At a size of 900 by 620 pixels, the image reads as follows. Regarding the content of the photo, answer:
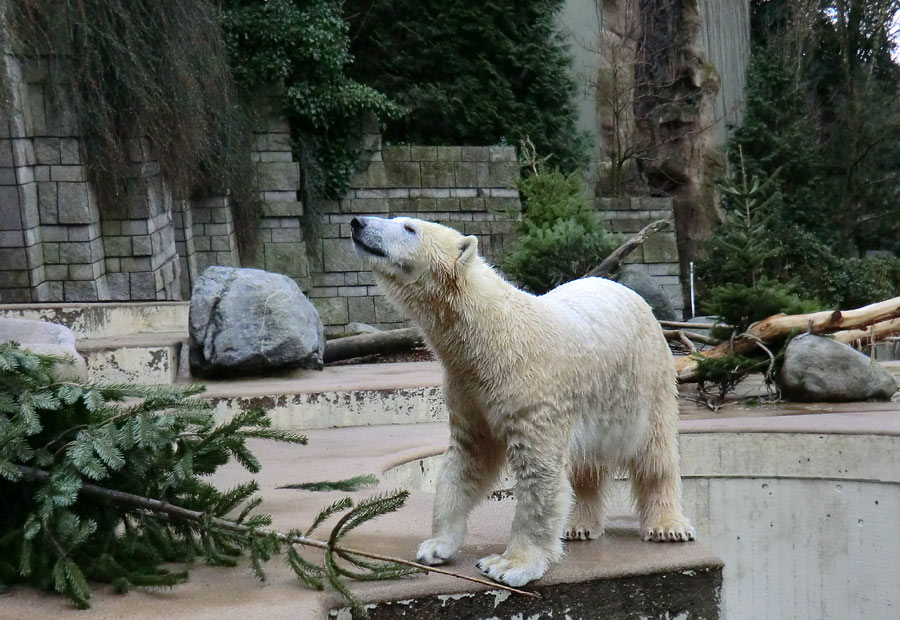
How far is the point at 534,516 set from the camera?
2404mm

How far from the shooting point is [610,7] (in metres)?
15.6

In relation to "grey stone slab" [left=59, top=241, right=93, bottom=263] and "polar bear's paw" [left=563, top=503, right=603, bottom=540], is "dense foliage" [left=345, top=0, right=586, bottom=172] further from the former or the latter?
"polar bear's paw" [left=563, top=503, right=603, bottom=540]

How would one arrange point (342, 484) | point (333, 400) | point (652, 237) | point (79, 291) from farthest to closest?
1. point (652, 237)
2. point (79, 291)
3. point (333, 400)
4. point (342, 484)

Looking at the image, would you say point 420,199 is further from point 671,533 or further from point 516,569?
point 516,569

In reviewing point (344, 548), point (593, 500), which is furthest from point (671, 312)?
point (344, 548)

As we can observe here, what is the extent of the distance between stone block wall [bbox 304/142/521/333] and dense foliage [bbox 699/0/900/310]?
4688 millimetres

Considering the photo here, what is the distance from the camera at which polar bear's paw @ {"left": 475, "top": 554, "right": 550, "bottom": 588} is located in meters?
2.44

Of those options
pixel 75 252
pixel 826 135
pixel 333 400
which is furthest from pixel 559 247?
pixel 826 135

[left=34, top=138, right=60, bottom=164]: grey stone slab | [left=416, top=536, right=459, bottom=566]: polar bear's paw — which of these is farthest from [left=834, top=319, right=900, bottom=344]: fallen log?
[left=34, top=138, right=60, bottom=164]: grey stone slab

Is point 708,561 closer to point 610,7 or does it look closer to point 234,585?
point 234,585

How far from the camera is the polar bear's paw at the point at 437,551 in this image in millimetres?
2520

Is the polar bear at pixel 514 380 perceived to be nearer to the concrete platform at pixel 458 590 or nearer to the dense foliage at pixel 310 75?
the concrete platform at pixel 458 590

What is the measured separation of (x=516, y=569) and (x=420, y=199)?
9.94 meters

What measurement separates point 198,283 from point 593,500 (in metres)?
3.86
